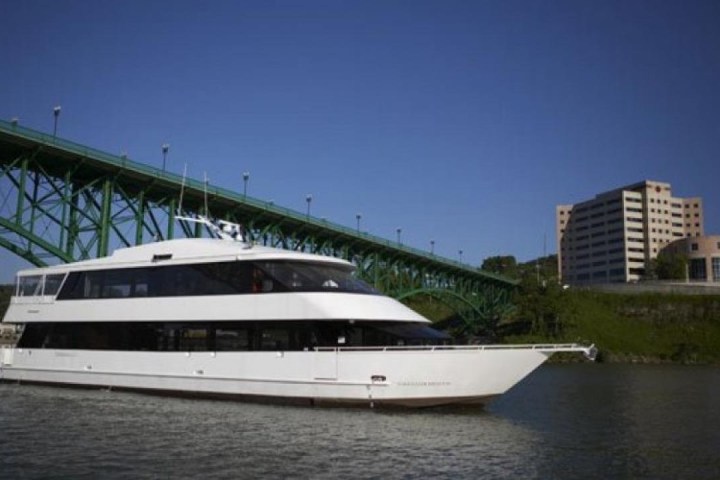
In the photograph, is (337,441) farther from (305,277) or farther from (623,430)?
(623,430)

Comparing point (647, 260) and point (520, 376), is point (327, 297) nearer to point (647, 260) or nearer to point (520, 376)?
point (520, 376)

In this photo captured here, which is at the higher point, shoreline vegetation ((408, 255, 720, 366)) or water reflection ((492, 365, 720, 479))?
shoreline vegetation ((408, 255, 720, 366))

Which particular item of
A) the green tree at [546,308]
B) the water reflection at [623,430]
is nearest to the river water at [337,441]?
the water reflection at [623,430]

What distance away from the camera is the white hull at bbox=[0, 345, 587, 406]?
21.3m

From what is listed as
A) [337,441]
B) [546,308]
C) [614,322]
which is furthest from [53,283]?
[614,322]

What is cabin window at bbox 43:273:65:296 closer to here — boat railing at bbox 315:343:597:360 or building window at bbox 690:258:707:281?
boat railing at bbox 315:343:597:360

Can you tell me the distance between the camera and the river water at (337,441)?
13.9m

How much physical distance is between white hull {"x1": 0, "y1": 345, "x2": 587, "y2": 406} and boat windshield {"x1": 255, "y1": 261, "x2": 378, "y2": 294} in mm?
2321

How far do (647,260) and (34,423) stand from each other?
146m

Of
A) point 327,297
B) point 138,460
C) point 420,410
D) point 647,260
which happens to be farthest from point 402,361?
point 647,260

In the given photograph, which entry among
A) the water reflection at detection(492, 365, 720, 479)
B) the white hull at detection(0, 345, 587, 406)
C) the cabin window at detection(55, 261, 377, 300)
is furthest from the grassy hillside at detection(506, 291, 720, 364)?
the cabin window at detection(55, 261, 377, 300)

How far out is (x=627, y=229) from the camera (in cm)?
14925

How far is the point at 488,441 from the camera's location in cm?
1731

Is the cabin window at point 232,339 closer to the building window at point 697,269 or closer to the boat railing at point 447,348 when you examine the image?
the boat railing at point 447,348
